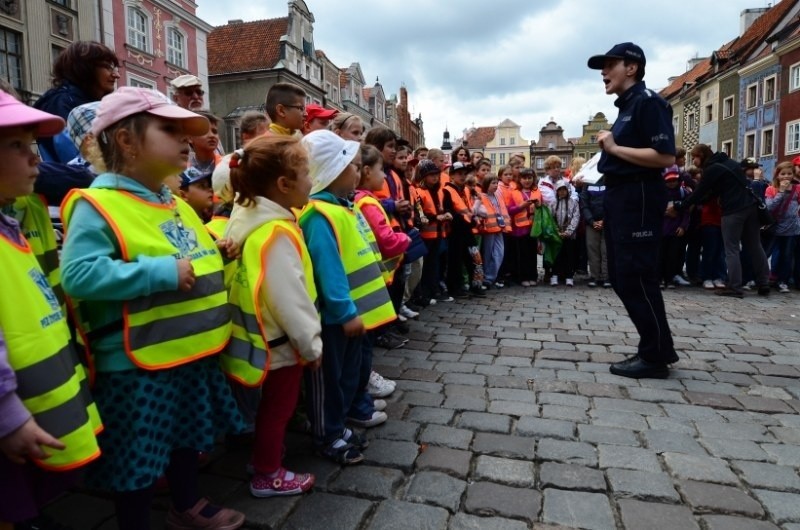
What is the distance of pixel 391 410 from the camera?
3.43 metres

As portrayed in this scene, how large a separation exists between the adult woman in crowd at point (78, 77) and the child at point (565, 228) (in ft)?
24.6

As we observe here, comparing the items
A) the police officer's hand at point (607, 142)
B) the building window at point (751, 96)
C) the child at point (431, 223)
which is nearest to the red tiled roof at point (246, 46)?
the building window at point (751, 96)

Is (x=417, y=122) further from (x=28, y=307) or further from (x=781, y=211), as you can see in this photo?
(x=28, y=307)

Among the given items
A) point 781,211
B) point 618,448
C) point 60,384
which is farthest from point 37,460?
point 781,211

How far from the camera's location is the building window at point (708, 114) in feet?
126

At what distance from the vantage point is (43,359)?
1.49 metres

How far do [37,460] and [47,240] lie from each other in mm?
848

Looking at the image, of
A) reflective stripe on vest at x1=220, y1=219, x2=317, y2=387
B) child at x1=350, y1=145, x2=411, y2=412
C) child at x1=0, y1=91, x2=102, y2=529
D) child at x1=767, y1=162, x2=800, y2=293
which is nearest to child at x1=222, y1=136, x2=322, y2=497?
reflective stripe on vest at x1=220, y1=219, x2=317, y2=387

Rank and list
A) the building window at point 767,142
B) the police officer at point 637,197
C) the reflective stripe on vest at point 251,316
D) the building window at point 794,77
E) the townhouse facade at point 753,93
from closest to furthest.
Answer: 1. the reflective stripe on vest at point 251,316
2. the police officer at point 637,197
3. the building window at point 794,77
4. the townhouse facade at point 753,93
5. the building window at point 767,142

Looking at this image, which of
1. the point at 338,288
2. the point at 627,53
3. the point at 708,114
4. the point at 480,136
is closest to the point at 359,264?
the point at 338,288

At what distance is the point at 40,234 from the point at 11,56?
18.9 meters

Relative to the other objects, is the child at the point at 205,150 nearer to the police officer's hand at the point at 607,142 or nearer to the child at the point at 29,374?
the child at the point at 29,374

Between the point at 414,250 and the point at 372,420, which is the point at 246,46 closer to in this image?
the point at 414,250

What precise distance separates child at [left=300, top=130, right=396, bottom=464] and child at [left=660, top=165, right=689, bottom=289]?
706 cm
